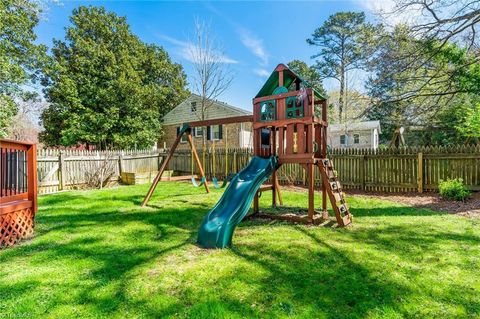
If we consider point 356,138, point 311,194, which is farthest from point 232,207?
point 356,138

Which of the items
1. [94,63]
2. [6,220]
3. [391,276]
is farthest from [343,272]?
[94,63]

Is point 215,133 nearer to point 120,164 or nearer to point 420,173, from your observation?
point 120,164

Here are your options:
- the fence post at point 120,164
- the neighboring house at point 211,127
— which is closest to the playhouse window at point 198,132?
the neighboring house at point 211,127

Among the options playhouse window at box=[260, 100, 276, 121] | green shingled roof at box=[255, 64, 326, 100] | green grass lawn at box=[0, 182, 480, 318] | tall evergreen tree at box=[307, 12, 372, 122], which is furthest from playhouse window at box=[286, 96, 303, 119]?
tall evergreen tree at box=[307, 12, 372, 122]

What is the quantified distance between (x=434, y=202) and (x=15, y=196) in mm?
9738

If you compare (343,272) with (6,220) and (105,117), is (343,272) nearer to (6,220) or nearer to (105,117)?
(6,220)

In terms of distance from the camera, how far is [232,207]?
4527 millimetres

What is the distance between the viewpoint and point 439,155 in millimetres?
8477

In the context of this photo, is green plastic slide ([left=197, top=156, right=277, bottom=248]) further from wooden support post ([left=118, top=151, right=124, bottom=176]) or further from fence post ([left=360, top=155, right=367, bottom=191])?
wooden support post ([left=118, top=151, right=124, bottom=176])

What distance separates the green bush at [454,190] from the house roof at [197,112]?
43.6 ft

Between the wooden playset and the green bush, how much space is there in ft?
13.8

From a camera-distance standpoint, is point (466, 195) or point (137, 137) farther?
point (137, 137)

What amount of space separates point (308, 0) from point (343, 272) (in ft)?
35.9

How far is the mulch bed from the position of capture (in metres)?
6.36
